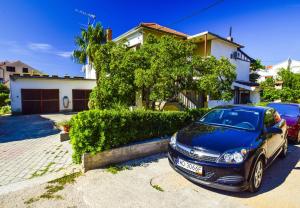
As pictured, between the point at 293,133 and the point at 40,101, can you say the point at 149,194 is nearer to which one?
the point at 293,133

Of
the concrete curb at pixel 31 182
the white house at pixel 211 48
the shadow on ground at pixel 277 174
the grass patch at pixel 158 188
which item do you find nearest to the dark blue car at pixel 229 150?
the shadow on ground at pixel 277 174

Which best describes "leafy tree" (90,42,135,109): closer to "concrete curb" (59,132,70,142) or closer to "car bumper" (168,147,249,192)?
"concrete curb" (59,132,70,142)

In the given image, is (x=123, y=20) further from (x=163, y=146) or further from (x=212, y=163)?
(x=212, y=163)

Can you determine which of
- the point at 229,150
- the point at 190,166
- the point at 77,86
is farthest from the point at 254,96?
the point at 190,166

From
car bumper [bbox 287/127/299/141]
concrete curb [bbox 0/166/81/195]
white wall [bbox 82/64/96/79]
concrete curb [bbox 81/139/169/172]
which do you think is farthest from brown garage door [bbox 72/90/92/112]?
car bumper [bbox 287/127/299/141]

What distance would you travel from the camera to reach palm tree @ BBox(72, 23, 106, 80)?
17.3 metres

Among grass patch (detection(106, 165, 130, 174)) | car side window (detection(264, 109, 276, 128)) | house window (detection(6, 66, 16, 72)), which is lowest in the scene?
grass patch (detection(106, 165, 130, 174))

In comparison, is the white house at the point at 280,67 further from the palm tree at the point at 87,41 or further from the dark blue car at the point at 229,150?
the dark blue car at the point at 229,150

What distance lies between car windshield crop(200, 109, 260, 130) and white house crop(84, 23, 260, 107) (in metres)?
5.84

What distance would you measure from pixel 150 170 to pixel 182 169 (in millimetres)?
1020

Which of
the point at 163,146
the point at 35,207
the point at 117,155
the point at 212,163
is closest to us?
the point at 35,207

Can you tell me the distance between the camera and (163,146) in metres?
5.74

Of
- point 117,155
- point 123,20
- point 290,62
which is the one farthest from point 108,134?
point 290,62

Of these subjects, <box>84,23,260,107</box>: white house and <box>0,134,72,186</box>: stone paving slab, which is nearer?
<box>0,134,72,186</box>: stone paving slab
